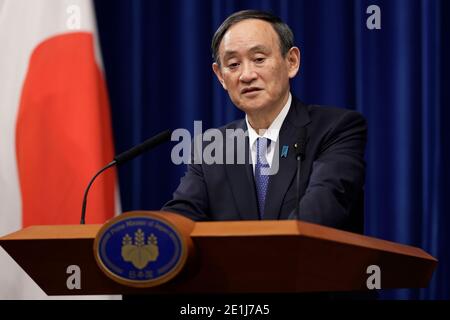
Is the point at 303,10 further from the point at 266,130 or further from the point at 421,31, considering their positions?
the point at 266,130

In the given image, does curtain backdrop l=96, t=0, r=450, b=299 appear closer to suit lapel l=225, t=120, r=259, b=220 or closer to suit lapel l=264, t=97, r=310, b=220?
suit lapel l=264, t=97, r=310, b=220

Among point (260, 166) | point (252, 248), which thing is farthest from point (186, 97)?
point (252, 248)

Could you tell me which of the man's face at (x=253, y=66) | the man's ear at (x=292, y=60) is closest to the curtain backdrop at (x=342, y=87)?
the man's ear at (x=292, y=60)

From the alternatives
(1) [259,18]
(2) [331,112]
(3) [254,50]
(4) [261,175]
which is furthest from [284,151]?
(1) [259,18]

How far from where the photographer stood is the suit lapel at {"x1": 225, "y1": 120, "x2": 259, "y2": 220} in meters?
1.86

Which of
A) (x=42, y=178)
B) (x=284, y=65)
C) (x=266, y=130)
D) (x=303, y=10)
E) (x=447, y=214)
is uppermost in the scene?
(x=303, y=10)

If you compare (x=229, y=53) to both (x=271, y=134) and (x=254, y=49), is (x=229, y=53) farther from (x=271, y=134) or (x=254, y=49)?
(x=271, y=134)

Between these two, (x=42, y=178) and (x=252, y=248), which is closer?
(x=252, y=248)

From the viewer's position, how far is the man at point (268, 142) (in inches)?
72.1

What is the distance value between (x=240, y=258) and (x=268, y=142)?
0.89 metres

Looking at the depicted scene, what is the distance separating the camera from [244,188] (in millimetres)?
1895

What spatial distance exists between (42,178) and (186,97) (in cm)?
74

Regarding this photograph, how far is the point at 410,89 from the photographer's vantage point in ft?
9.32

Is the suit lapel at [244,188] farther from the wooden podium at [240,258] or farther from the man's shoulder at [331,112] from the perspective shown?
the wooden podium at [240,258]
